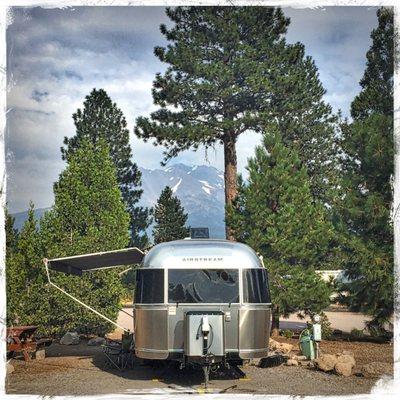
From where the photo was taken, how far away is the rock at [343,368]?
1257 cm

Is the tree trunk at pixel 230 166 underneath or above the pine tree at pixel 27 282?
above

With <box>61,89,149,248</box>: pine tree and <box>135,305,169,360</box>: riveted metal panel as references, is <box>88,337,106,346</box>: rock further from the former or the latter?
<box>61,89,149,248</box>: pine tree

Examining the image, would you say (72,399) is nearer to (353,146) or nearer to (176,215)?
(353,146)

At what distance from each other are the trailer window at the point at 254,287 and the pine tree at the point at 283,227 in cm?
843

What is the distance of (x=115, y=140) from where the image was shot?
42406 millimetres

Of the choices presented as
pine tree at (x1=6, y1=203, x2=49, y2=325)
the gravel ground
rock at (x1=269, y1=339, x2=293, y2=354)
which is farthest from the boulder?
pine tree at (x1=6, y1=203, x2=49, y2=325)

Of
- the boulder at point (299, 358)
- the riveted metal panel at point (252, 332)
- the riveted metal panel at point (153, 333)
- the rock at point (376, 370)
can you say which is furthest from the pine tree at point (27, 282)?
the rock at point (376, 370)

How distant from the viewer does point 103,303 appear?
21.1 m

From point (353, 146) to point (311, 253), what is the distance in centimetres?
383

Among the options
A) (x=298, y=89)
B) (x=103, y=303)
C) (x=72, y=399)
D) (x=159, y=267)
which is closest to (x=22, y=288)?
(x=103, y=303)

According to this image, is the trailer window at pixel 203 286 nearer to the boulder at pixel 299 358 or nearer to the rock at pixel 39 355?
the boulder at pixel 299 358

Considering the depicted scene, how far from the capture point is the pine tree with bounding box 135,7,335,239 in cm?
2708

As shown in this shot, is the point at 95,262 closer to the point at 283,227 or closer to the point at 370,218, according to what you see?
the point at 283,227

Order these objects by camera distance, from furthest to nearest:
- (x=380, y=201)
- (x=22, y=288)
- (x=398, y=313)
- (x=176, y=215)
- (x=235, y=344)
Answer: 1. (x=176, y=215)
2. (x=22, y=288)
3. (x=380, y=201)
4. (x=398, y=313)
5. (x=235, y=344)
